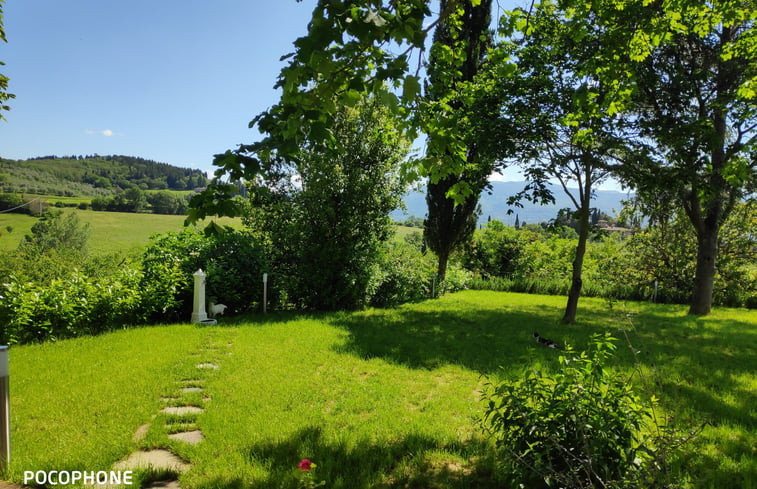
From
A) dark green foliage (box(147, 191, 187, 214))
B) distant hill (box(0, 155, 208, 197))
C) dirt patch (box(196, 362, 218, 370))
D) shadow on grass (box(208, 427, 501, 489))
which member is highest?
distant hill (box(0, 155, 208, 197))

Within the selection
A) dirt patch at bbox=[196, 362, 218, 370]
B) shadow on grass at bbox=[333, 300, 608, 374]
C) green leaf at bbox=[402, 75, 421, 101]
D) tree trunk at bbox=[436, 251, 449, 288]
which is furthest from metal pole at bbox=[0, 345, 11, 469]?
tree trunk at bbox=[436, 251, 449, 288]

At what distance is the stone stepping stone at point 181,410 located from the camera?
3678 mm

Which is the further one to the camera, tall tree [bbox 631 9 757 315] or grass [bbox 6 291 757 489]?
tall tree [bbox 631 9 757 315]

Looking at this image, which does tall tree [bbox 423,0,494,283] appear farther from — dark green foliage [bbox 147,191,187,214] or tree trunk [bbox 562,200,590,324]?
dark green foliage [bbox 147,191,187,214]

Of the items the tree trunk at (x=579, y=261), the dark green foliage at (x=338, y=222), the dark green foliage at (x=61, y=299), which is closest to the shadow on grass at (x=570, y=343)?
the tree trunk at (x=579, y=261)

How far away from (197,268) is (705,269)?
46.3 feet

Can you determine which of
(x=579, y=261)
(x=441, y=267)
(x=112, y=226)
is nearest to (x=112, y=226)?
(x=112, y=226)

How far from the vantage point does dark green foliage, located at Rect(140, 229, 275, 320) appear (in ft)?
24.3

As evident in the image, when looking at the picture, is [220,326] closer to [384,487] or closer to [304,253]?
[304,253]

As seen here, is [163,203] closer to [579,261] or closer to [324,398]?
[579,261]

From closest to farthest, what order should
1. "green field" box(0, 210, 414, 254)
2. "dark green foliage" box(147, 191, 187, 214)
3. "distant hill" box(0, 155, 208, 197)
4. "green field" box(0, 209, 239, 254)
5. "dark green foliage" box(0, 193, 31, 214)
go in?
"green field" box(0, 210, 414, 254), "green field" box(0, 209, 239, 254), "dark green foliage" box(0, 193, 31, 214), "dark green foliage" box(147, 191, 187, 214), "distant hill" box(0, 155, 208, 197)

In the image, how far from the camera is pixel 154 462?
287 cm

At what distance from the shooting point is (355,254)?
382 inches

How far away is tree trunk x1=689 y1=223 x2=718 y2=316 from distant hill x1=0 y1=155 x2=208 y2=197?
7507 centimetres
